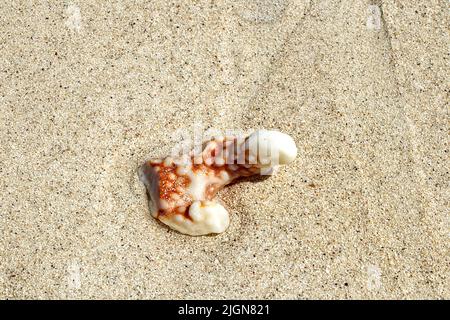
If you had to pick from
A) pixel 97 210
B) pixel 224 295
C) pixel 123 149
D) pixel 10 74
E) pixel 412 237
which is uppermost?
pixel 10 74

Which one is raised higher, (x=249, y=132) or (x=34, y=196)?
(x=249, y=132)

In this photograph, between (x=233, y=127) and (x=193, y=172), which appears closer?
(x=193, y=172)

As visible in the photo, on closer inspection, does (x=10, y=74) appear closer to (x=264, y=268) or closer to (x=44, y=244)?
(x=44, y=244)

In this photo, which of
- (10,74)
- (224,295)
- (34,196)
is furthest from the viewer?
(10,74)

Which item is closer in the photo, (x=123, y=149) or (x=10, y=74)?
(x=123, y=149)

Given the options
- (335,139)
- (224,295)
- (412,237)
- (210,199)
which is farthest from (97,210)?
(412,237)

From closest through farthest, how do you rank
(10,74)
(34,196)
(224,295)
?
(224,295), (34,196), (10,74)

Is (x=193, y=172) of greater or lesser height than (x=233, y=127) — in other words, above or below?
below
